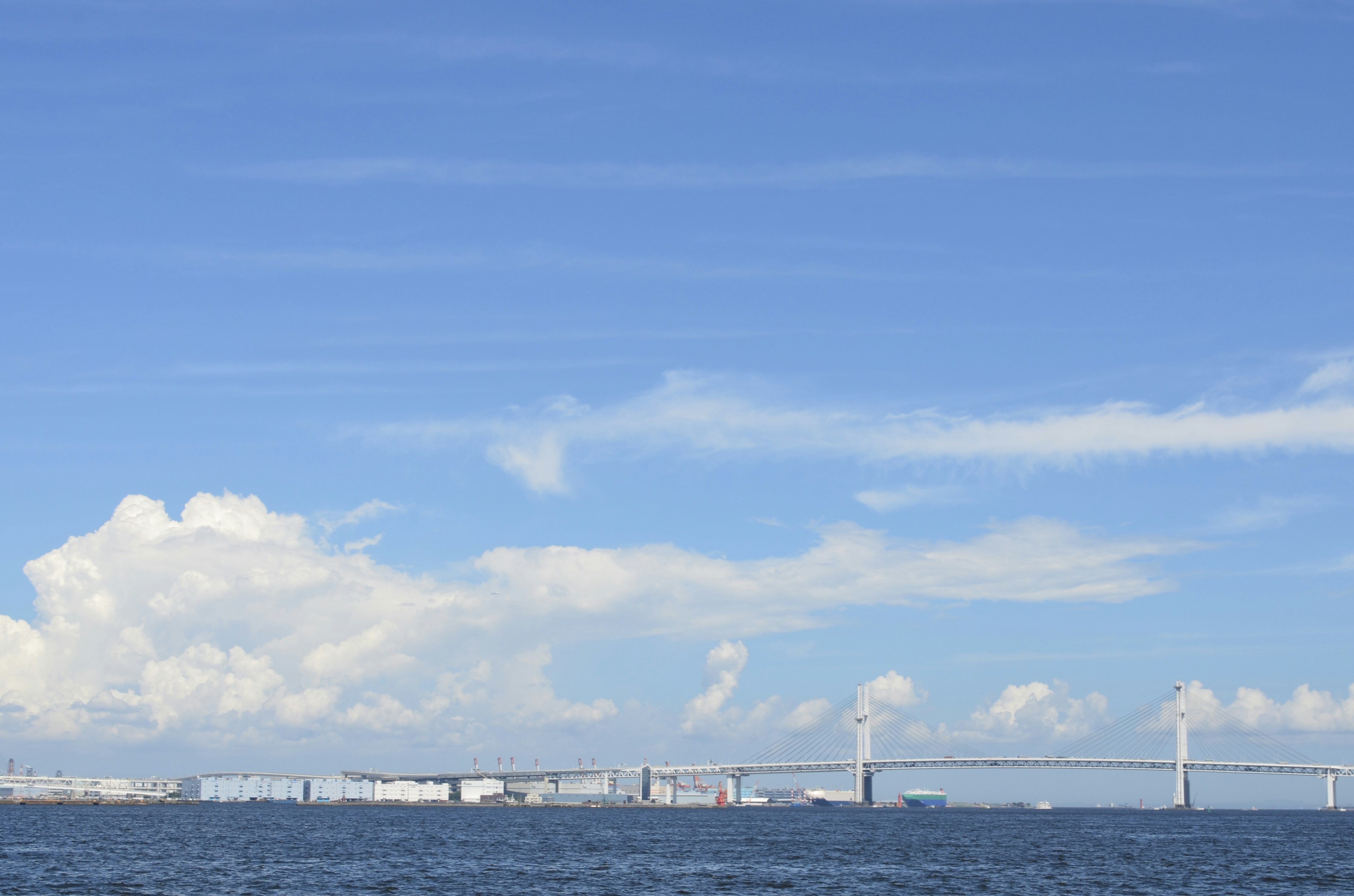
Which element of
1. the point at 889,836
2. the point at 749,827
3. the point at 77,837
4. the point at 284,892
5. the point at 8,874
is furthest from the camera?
the point at 749,827

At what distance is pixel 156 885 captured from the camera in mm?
66125

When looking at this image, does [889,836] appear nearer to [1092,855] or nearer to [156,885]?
[1092,855]

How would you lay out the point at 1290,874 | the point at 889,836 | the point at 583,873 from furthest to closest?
the point at 889,836, the point at 1290,874, the point at 583,873

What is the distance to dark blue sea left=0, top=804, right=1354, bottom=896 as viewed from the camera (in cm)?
6938

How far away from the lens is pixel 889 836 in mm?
137375

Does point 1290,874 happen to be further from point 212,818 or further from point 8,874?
point 212,818

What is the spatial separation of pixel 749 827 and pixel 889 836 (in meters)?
33.0

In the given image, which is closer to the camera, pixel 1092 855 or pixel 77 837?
pixel 1092 855

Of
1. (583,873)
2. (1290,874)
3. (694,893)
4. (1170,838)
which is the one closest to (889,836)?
(1170,838)

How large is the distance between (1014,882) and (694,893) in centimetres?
2155

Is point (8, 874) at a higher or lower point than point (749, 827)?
higher

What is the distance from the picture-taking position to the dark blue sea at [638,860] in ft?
228

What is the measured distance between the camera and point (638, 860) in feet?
300

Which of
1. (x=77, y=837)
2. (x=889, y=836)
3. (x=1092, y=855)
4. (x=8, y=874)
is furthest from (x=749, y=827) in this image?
(x=8, y=874)
